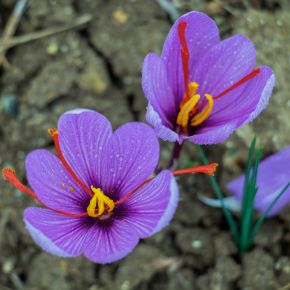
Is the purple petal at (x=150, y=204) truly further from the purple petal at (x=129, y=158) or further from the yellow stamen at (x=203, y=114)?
the yellow stamen at (x=203, y=114)

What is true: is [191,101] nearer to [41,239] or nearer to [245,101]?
[245,101]

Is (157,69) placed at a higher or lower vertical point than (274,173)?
higher

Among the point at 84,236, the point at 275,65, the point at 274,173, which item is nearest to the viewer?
the point at 84,236

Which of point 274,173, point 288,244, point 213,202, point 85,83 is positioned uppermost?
point 85,83

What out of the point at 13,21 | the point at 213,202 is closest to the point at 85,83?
the point at 13,21

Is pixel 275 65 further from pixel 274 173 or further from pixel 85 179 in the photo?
pixel 85 179
